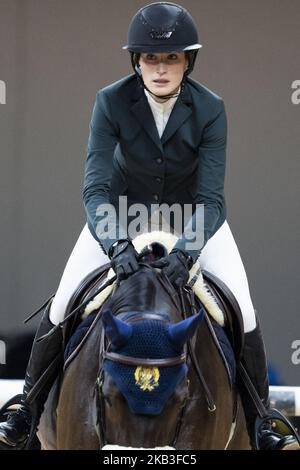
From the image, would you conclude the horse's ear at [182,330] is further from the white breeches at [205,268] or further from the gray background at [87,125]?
the gray background at [87,125]

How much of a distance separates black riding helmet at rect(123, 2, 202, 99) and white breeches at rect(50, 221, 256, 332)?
767 mm

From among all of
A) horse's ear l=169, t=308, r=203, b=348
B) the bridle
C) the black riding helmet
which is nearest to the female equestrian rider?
the black riding helmet

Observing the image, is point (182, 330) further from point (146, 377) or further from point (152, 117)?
point (152, 117)

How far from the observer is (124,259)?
3.92 metres

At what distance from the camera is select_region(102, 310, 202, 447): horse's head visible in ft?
11.5

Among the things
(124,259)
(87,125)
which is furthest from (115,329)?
(87,125)

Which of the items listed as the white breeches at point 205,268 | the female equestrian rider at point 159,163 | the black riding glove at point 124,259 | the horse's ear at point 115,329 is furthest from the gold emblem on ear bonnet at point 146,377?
the white breeches at point 205,268

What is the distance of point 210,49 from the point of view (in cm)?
746

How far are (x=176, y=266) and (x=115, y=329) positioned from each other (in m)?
0.46

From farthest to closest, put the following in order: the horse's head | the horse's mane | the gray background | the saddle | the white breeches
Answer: the gray background, the white breeches, the saddle, the horse's mane, the horse's head

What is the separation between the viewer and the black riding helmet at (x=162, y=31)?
4.20 meters

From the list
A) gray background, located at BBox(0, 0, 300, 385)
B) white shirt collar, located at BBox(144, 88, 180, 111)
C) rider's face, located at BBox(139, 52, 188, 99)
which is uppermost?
rider's face, located at BBox(139, 52, 188, 99)

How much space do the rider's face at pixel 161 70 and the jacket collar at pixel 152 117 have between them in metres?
0.12

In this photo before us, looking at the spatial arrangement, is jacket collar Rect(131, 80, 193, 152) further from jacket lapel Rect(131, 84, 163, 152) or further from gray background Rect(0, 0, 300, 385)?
gray background Rect(0, 0, 300, 385)
